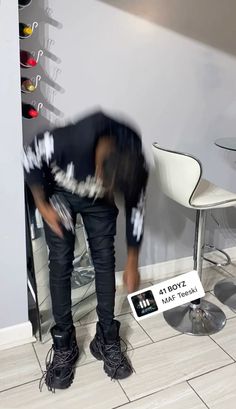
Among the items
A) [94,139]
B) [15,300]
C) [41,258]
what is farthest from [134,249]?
[15,300]

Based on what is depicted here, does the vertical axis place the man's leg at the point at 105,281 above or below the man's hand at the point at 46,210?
below

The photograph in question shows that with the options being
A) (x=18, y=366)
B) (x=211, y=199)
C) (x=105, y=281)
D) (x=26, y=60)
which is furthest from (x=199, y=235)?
(x=26, y=60)

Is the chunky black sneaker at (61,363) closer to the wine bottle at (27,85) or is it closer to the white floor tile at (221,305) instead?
the white floor tile at (221,305)

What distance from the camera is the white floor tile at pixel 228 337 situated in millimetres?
2012

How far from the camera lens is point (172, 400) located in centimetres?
170

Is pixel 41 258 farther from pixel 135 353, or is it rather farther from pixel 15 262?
pixel 135 353

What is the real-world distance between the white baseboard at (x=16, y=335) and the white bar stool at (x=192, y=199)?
73 cm

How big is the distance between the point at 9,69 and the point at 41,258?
33.9 inches

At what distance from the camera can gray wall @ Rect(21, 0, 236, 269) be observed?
6.61 ft

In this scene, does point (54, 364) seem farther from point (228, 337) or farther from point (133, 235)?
point (228, 337)

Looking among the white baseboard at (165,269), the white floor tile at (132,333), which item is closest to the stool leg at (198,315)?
the white floor tile at (132,333)

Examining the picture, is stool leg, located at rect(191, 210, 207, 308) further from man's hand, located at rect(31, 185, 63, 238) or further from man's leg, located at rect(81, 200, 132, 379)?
man's hand, located at rect(31, 185, 63, 238)

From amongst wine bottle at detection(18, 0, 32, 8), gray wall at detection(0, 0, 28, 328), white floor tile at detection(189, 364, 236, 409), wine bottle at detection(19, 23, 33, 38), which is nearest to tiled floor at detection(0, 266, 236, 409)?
white floor tile at detection(189, 364, 236, 409)

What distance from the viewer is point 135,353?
1.96m
